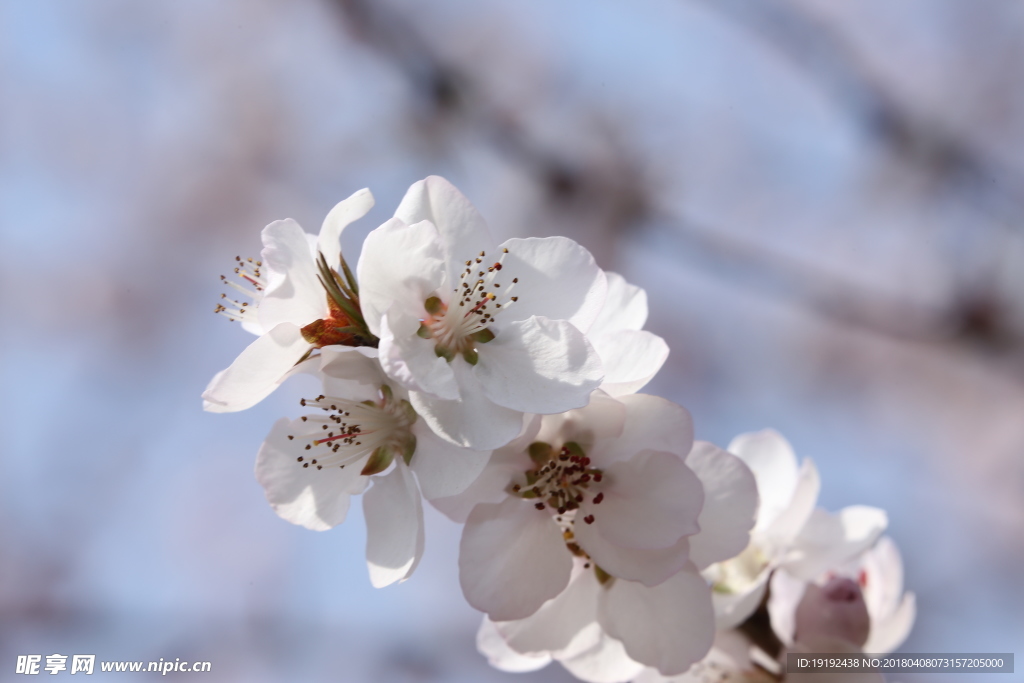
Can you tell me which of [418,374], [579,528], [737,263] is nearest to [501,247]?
[418,374]

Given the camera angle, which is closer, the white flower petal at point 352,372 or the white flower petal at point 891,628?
the white flower petal at point 352,372

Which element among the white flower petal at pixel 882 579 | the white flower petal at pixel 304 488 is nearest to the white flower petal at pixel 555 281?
the white flower petal at pixel 304 488

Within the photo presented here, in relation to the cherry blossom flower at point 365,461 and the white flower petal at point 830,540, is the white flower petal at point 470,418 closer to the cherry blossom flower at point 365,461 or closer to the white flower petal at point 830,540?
the cherry blossom flower at point 365,461

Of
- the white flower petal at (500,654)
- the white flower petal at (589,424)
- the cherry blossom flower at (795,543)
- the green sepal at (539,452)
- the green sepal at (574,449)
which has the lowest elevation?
the white flower petal at (500,654)

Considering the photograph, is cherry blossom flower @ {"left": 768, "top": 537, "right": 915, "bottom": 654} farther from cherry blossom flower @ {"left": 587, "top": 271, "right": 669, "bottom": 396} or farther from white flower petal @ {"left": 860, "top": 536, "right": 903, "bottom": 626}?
cherry blossom flower @ {"left": 587, "top": 271, "right": 669, "bottom": 396}

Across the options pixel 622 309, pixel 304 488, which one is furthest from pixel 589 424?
pixel 304 488

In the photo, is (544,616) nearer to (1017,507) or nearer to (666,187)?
(666,187)
